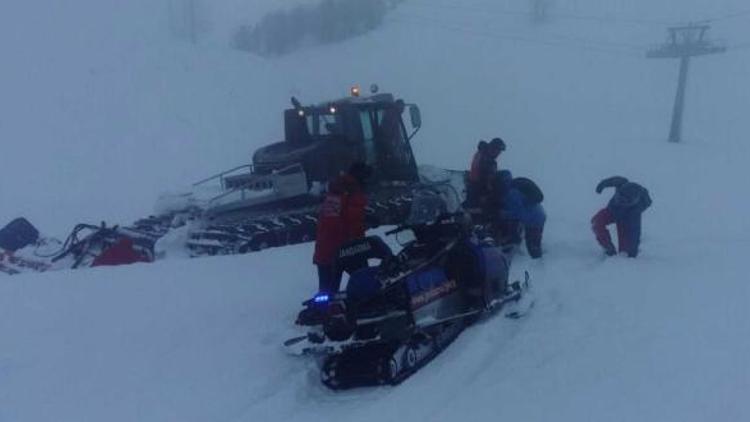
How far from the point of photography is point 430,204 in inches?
528

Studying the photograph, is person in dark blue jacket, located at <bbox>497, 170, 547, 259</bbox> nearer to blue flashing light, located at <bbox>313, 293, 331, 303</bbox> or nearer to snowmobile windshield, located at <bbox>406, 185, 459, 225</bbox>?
snowmobile windshield, located at <bbox>406, 185, 459, 225</bbox>

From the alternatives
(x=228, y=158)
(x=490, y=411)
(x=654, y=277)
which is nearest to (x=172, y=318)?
(x=490, y=411)

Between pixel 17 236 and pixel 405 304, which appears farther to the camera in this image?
pixel 17 236

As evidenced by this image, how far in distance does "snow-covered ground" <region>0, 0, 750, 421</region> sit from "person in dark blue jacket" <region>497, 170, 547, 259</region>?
577mm

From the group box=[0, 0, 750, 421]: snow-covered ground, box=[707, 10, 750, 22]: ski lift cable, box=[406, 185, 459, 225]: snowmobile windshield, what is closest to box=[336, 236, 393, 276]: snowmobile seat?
box=[0, 0, 750, 421]: snow-covered ground

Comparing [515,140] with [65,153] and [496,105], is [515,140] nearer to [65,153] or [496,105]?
[496,105]

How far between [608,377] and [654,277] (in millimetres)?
3484

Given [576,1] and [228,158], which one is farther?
[576,1]

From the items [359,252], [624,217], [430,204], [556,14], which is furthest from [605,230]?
[556,14]

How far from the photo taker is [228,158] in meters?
29.1

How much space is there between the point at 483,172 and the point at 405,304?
5208mm

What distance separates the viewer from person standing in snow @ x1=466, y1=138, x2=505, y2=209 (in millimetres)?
12148

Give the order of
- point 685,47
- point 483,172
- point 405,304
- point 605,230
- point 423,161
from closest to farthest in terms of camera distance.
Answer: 1. point 405,304
2. point 605,230
3. point 483,172
4. point 423,161
5. point 685,47

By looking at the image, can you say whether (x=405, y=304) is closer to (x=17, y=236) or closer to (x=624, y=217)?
(x=624, y=217)
